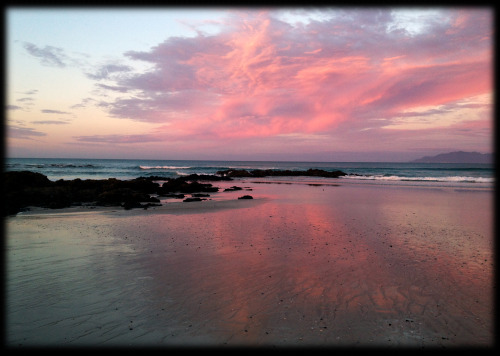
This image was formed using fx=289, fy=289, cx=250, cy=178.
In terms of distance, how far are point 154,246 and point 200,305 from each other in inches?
167

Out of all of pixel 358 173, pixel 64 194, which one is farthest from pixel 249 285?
pixel 358 173

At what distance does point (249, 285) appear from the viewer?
6.10 m

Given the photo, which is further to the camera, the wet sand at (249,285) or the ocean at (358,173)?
the ocean at (358,173)

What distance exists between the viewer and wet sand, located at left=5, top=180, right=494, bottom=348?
439cm

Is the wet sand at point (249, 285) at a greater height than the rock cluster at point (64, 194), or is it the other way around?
the rock cluster at point (64, 194)

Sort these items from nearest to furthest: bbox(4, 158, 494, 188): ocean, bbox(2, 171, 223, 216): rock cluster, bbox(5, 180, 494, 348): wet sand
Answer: bbox(5, 180, 494, 348): wet sand
bbox(2, 171, 223, 216): rock cluster
bbox(4, 158, 494, 188): ocean

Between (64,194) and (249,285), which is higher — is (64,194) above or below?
above

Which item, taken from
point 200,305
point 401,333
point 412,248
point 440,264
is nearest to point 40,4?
point 200,305

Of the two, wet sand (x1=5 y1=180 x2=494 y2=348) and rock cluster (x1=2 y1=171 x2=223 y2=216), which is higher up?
rock cluster (x1=2 y1=171 x2=223 y2=216)

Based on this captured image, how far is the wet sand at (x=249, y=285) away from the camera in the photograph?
439cm

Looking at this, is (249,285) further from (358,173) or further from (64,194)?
(358,173)

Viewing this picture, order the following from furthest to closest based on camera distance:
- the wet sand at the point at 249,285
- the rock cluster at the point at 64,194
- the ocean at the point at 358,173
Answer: the ocean at the point at 358,173
the rock cluster at the point at 64,194
the wet sand at the point at 249,285

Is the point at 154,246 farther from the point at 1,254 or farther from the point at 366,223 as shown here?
the point at 366,223

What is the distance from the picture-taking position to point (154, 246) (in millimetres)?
8953
